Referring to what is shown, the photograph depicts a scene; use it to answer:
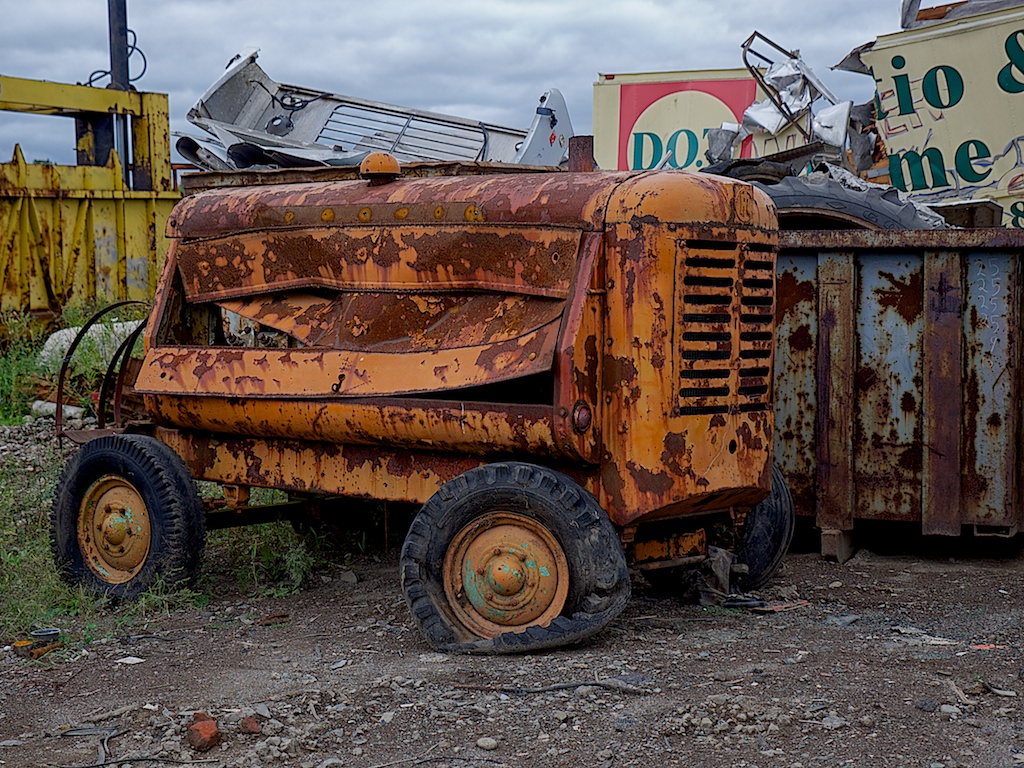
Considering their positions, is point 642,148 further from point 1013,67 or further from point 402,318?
point 402,318

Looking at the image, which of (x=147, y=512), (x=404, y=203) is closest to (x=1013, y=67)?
(x=404, y=203)

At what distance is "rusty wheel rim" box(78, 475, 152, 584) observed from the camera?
5.45 meters

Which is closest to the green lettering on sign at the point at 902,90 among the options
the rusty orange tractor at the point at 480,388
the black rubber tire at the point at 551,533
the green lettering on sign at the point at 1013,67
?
the green lettering on sign at the point at 1013,67

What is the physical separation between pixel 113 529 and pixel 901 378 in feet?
12.4

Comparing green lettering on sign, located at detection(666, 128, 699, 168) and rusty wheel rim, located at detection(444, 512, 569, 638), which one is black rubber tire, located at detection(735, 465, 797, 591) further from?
green lettering on sign, located at detection(666, 128, 699, 168)

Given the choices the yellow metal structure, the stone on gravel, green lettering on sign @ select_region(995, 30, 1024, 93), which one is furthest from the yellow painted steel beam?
the stone on gravel

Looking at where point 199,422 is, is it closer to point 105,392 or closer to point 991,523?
point 105,392

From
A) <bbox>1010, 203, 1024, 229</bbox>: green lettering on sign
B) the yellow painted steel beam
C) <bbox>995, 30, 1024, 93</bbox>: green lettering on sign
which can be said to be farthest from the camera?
the yellow painted steel beam

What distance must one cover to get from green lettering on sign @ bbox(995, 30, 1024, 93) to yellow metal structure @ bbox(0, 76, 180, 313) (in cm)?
816

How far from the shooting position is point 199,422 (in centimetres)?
548

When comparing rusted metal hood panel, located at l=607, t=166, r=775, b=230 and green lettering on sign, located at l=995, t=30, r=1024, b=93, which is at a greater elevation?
green lettering on sign, located at l=995, t=30, r=1024, b=93

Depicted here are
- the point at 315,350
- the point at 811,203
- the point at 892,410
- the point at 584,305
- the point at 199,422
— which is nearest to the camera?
the point at 584,305

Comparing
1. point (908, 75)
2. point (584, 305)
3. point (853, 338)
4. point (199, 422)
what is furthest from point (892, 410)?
point (908, 75)

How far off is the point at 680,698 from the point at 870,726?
0.57 meters
